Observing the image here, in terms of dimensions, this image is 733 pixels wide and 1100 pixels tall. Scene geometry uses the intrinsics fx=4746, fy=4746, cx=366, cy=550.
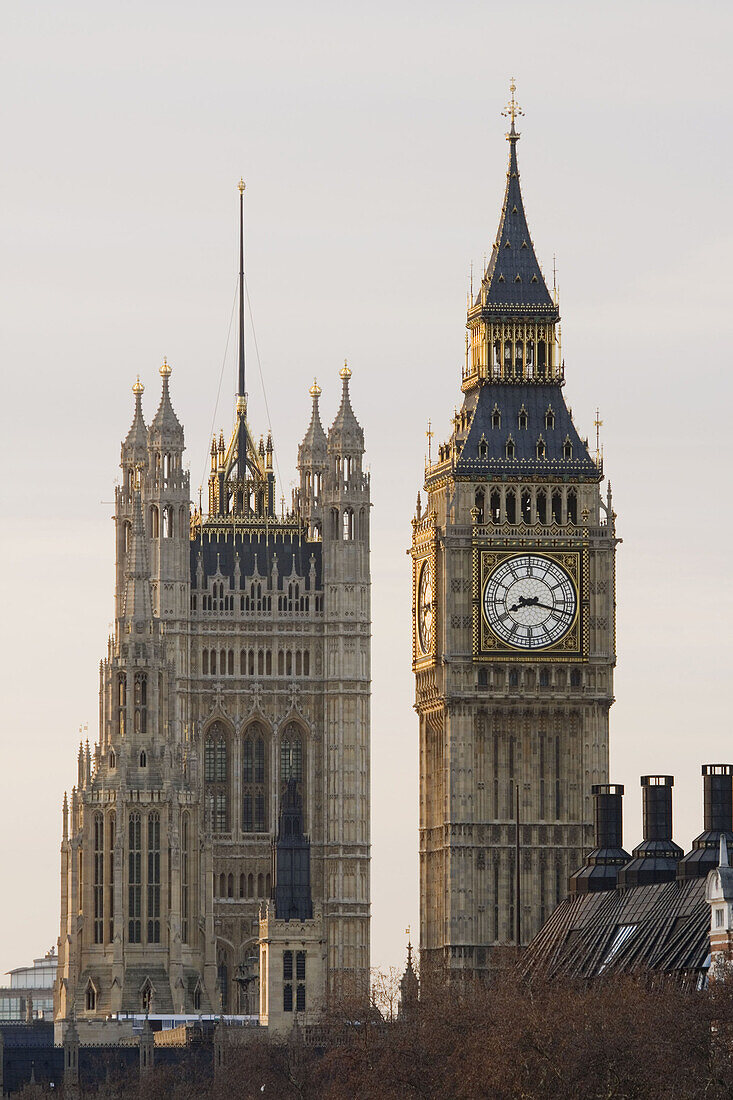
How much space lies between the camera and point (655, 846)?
17450 cm

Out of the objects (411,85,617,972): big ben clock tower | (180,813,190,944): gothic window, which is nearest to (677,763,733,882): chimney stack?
(411,85,617,972): big ben clock tower

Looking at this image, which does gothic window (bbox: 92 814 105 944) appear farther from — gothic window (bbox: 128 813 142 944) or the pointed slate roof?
the pointed slate roof

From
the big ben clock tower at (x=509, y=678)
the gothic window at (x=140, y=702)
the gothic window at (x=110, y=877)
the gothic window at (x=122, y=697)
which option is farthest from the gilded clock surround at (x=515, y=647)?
the gothic window at (x=110, y=877)

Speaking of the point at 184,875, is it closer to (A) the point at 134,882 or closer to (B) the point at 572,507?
(A) the point at 134,882

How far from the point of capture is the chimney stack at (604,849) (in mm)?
178125

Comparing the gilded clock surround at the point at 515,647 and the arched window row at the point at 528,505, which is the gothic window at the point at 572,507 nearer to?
the arched window row at the point at 528,505

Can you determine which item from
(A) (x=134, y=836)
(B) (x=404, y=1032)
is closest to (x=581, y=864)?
(A) (x=134, y=836)

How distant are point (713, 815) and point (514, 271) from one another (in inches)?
1250

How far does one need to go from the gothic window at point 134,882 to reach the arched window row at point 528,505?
20.4 metres

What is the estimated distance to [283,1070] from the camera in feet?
530

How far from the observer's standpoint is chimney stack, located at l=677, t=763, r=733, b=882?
16550 cm

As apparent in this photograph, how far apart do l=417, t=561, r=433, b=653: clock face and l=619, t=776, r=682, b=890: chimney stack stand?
15.3 m

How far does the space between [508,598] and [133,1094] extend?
2681 centimetres

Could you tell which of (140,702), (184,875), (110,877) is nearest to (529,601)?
(140,702)
